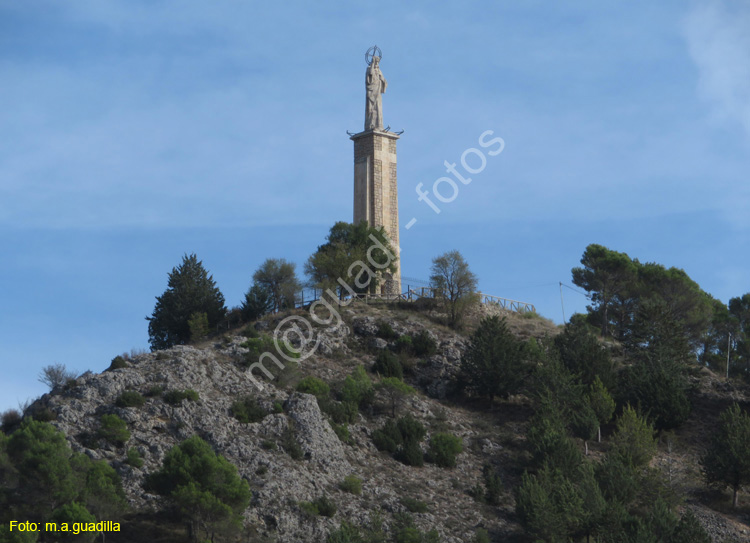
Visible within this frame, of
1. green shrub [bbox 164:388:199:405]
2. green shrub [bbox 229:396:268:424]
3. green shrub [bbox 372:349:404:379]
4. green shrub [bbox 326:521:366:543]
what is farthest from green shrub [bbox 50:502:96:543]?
green shrub [bbox 372:349:404:379]

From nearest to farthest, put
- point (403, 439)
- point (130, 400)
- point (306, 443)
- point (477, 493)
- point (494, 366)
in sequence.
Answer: point (130, 400), point (306, 443), point (477, 493), point (403, 439), point (494, 366)

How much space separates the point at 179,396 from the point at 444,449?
12.8 metres

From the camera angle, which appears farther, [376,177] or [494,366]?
[376,177]

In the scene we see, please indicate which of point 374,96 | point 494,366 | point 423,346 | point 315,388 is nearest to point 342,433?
point 315,388

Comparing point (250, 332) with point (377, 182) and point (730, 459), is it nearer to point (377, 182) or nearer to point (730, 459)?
point (377, 182)

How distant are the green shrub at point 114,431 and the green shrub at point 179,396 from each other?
3163 millimetres

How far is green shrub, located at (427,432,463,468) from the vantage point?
50.9m

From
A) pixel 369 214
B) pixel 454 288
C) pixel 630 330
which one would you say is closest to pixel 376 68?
pixel 369 214

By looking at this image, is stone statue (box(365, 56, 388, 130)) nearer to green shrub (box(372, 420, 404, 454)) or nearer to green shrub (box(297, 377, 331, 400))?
green shrub (box(297, 377, 331, 400))

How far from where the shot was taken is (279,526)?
41969 millimetres

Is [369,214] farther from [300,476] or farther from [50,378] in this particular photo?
[300,476]

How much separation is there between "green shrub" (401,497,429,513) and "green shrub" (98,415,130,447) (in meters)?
12.1

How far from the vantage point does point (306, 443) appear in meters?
Result: 47.7

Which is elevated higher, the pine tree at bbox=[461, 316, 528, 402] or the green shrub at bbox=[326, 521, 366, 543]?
the pine tree at bbox=[461, 316, 528, 402]
